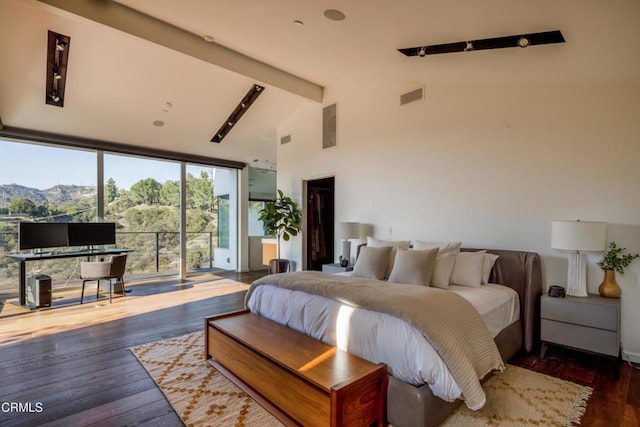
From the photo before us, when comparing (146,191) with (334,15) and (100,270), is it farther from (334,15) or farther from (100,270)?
(334,15)

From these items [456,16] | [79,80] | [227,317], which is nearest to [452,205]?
[456,16]

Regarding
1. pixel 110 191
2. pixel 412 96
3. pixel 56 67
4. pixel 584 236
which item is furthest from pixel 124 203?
pixel 584 236

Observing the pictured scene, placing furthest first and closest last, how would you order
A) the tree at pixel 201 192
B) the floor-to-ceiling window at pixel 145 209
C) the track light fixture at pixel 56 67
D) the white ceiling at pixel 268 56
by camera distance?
1. the tree at pixel 201 192
2. the floor-to-ceiling window at pixel 145 209
3. the track light fixture at pixel 56 67
4. the white ceiling at pixel 268 56

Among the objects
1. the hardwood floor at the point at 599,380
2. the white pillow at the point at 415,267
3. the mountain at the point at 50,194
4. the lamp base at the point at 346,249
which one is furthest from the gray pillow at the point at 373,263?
the mountain at the point at 50,194

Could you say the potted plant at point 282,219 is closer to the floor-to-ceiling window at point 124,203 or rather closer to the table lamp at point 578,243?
the floor-to-ceiling window at point 124,203

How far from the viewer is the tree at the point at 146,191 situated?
21.6 feet

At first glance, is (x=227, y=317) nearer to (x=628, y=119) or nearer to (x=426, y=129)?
(x=426, y=129)

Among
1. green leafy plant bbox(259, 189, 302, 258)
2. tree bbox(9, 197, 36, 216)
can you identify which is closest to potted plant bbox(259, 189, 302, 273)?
green leafy plant bbox(259, 189, 302, 258)

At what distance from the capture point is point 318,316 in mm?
2645

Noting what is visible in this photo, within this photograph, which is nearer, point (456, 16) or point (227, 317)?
point (456, 16)

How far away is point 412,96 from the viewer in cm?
464

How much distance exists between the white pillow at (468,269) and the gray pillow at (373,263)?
2.39ft

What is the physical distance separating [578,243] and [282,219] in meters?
4.81

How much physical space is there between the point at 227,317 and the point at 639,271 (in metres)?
3.89
